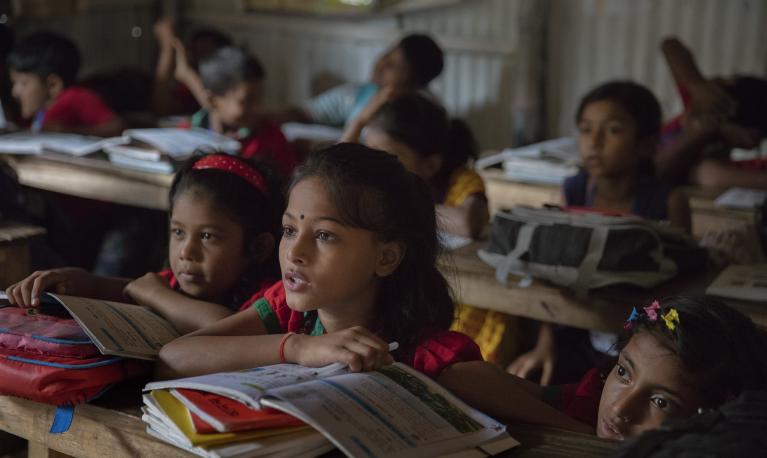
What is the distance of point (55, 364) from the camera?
5.01ft

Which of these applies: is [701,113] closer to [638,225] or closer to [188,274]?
[638,225]

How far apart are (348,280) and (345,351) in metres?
0.25

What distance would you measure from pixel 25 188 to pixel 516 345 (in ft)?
6.61

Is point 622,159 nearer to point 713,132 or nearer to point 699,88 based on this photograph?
point 713,132

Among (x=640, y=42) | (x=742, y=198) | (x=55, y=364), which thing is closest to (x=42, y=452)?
(x=55, y=364)

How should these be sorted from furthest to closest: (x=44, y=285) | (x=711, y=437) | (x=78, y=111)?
(x=78, y=111) < (x=44, y=285) < (x=711, y=437)

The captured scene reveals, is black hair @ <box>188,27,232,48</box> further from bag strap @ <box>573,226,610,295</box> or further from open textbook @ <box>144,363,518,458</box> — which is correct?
open textbook @ <box>144,363,518,458</box>

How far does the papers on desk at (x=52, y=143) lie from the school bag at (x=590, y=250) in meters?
1.78

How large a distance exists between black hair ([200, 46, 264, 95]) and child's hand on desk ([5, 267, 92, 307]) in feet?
6.61

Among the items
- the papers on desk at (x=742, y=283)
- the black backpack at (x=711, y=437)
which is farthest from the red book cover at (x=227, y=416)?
the papers on desk at (x=742, y=283)

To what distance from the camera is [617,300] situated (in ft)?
7.47

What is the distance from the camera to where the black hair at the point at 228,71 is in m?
3.97

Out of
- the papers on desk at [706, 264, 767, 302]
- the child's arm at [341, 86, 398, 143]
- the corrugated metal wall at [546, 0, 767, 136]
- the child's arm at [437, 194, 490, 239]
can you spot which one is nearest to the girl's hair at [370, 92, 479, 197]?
the child's arm at [437, 194, 490, 239]

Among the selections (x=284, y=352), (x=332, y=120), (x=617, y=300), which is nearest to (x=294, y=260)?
(x=284, y=352)
